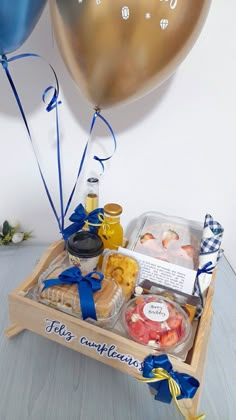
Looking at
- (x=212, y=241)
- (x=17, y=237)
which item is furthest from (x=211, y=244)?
(x=17, y=237)

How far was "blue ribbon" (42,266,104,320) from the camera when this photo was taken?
1.95 feet

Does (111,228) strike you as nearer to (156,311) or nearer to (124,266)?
(124,266)

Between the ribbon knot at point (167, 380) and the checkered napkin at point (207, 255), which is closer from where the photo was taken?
the ribbon knot at point (167, 380)

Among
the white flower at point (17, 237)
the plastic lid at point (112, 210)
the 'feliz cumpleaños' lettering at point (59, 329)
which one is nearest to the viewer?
the 'feliz cumpleaños' lettering at point (59, 329)

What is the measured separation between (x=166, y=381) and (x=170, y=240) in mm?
324

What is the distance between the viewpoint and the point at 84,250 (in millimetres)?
668

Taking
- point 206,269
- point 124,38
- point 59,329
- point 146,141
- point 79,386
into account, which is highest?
point 124,38

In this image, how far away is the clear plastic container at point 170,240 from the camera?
735 mm

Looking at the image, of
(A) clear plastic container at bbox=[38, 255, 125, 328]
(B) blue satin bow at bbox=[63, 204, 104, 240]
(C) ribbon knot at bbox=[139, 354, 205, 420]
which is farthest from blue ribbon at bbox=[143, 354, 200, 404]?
(B) blue satin bow at bbox=[63, 204, 104, 240]

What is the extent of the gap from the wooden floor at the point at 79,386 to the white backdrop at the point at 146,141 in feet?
1.18

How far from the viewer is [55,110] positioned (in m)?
0.84

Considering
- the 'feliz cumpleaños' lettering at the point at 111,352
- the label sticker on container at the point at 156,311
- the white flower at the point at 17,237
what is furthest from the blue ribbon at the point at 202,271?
the white flower at the point at 17,237

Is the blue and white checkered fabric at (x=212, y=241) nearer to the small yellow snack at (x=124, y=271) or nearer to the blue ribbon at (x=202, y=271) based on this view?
the blue ribbon at (x=202, y=271)

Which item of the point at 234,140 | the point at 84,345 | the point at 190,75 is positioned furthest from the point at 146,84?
the point at 84,345
